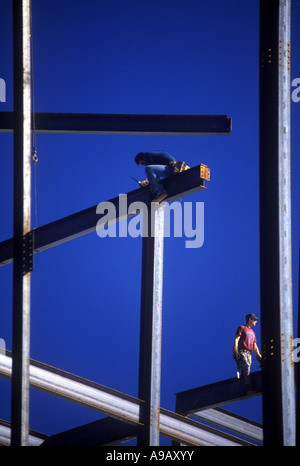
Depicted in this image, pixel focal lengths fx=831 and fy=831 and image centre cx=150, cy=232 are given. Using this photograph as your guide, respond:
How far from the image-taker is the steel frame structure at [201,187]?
10898mm

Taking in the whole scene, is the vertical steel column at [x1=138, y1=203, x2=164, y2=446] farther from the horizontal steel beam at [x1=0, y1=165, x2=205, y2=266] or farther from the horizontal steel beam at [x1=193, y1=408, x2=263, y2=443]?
the horizontal steel beam at [x1=193, y1=408, x2=263, y2=443]

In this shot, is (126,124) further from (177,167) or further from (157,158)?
(177,167)

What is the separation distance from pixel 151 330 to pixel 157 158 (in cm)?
322

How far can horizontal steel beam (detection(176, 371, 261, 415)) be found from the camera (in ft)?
55.1

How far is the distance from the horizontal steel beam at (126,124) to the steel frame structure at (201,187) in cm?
2

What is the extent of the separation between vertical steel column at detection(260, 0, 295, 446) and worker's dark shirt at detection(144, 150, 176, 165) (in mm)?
4339

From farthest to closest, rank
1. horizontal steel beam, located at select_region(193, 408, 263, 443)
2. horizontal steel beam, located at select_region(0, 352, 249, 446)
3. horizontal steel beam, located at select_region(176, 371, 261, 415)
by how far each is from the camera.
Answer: horizontal steel beam, located at select_region(193, 408, 263, 443), horizontal steel beam, located at select_region(176, 371, 261, 415), horizontal steel beam, located at select_region(0, 352, 249, 446)

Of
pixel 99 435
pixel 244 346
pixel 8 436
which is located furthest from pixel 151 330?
pixel 8 436

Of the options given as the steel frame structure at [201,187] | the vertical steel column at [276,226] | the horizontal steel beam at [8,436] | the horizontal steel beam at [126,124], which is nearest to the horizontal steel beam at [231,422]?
the steel frame structure at [201,187]

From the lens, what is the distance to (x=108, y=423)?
54.3ft

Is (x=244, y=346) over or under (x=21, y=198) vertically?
under

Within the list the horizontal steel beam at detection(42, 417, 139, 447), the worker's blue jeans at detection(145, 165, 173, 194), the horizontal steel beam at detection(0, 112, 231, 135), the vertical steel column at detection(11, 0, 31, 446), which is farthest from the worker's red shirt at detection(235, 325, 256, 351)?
the vertical steel column at detection(11, 0, 31, 446)

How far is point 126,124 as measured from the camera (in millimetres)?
15797

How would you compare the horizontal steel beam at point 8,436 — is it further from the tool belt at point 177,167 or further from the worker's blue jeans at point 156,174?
the tool belt at point 177,167
